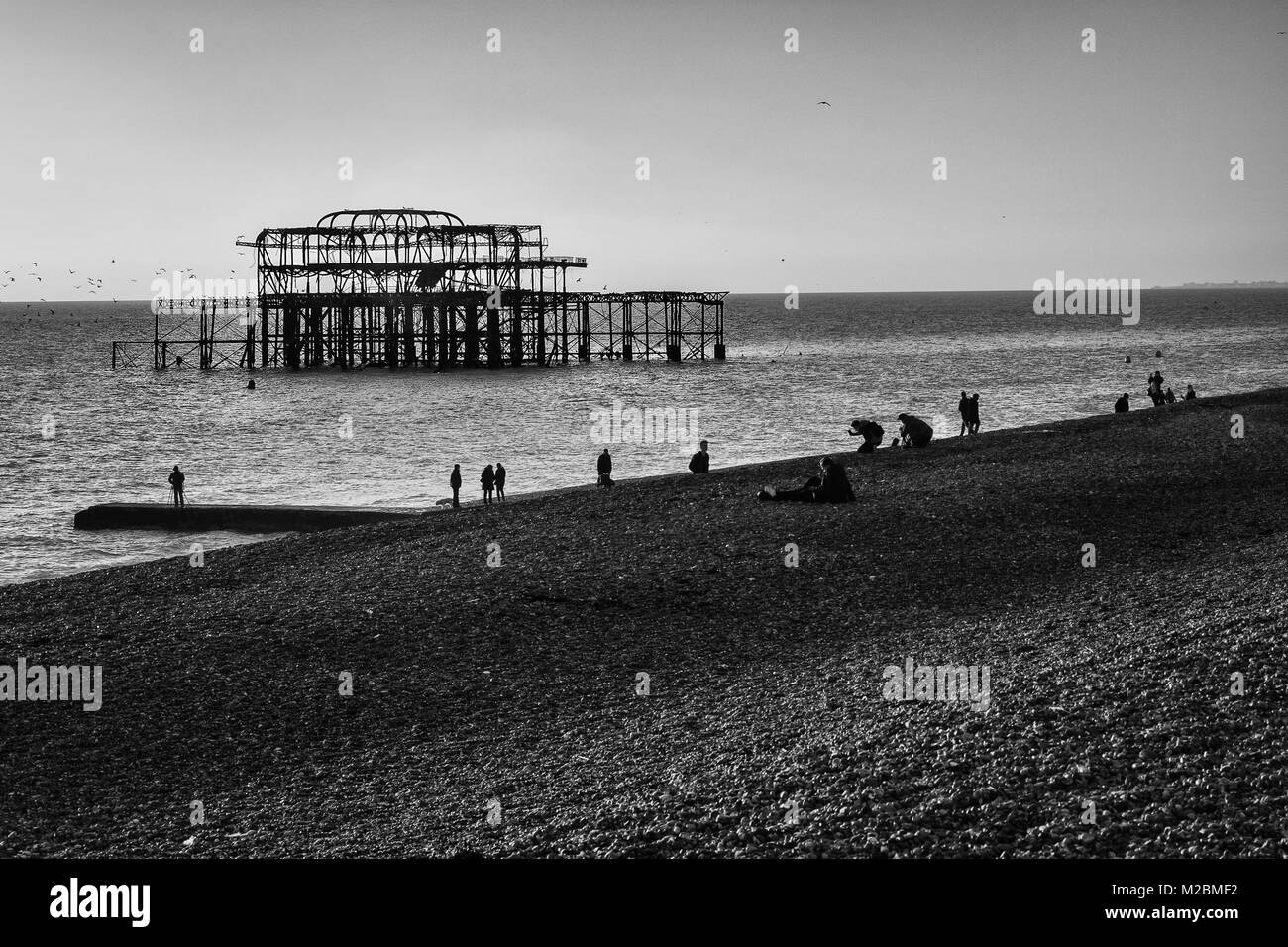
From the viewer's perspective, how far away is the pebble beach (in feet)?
28.0

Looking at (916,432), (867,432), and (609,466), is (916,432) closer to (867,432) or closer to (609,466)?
(867,432)

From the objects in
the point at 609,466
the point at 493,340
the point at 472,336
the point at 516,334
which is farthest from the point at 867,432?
the point at 472,336

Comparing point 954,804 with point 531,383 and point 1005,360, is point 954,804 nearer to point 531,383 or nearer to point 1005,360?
point 531,383

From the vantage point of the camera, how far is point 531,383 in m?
69.8

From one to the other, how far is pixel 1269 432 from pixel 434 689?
22477mm

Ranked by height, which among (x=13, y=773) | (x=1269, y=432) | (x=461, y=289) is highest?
(x=461, y=289)

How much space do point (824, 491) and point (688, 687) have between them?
9625mm

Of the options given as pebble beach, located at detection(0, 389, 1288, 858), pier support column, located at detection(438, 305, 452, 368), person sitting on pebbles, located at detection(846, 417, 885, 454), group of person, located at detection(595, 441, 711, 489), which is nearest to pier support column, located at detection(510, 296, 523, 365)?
pier support column, located at detection(438, 305, 452, 368)

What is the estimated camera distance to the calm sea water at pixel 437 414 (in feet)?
110

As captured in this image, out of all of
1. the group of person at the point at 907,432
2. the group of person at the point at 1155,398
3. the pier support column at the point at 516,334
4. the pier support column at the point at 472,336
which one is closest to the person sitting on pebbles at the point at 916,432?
the group of person at the point at 907,432

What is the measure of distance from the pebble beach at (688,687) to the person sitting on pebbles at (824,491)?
55cm

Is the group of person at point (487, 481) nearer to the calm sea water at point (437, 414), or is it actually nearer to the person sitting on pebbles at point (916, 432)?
the calm sea water at point (437, 414)

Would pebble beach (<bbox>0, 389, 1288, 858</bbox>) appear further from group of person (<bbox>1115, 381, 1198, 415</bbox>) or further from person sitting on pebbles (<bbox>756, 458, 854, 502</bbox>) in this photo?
group of person (<bbox>1115, 381, 1198, 415</bbox>)
